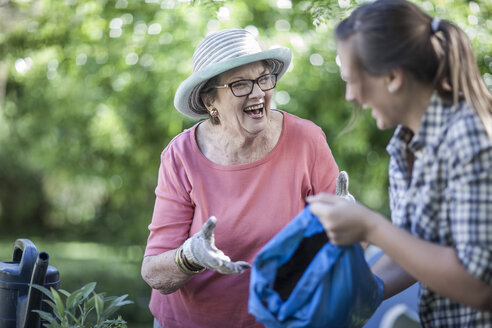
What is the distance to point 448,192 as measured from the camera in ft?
4.40

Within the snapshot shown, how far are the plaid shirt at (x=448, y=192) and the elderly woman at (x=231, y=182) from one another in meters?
0.72

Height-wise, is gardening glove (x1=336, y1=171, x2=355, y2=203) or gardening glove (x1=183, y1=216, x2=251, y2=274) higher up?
gardening glove (x1=336, y1=171, x2=355, y2=203)

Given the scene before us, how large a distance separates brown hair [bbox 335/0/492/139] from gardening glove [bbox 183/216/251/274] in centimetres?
80

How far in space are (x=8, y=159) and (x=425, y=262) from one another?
14.9m

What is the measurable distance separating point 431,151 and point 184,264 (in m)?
1.03

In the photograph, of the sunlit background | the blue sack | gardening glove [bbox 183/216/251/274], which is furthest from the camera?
the sunlit background

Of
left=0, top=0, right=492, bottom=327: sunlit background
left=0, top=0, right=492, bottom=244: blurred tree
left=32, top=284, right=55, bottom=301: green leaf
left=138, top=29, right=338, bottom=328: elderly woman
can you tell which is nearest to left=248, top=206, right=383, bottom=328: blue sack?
left=138, top=29, right=338, bottom=328: elderly woman

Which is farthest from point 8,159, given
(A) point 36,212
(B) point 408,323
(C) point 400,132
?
(C) point 400,132

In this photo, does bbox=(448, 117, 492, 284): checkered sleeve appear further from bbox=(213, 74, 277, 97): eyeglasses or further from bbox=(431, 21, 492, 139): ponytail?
bbox=(213, 74, 277, 97): eyeglasses

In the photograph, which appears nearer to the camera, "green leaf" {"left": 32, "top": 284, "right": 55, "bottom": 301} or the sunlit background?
"green leaf" {"left": 32, "top": 284, "right": 55, "bottom": 301}

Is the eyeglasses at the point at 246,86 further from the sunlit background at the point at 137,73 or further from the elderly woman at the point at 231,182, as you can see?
the sunlit background at the point at 137,73

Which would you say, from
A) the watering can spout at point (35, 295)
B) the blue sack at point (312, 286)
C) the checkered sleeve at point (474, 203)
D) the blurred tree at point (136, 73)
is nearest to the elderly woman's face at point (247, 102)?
the blue sack at point (312, 286)

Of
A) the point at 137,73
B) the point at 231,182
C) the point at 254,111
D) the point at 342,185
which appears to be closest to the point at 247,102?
the point at 254,111

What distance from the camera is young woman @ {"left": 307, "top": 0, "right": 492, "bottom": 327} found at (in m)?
1.29
